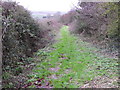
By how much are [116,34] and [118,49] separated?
3.34 ft

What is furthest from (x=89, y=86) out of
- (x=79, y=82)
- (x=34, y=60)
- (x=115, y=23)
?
(x=115, y=23)

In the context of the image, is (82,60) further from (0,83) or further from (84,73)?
(0,83)

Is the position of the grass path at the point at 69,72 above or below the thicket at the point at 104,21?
below

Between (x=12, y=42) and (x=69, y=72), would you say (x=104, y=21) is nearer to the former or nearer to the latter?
(x=69, y=72)

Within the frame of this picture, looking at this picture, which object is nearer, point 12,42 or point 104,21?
point 12,42

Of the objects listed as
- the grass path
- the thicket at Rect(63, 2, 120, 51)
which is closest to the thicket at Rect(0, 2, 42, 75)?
the grass path

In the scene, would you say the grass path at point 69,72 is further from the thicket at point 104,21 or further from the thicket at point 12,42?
the thicket at point 104,21

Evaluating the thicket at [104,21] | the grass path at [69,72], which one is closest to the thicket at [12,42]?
the grass path at [69,72]

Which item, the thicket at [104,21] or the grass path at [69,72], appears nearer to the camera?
the grass path at [69,72]

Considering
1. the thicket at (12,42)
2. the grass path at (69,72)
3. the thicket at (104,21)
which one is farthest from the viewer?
the thicket at (104,21)

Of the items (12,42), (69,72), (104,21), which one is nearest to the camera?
(69,72)

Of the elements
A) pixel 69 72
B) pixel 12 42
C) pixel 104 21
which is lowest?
pixel 69 72

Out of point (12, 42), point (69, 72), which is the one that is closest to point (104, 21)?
point (69, 72)

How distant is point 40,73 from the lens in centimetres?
684
